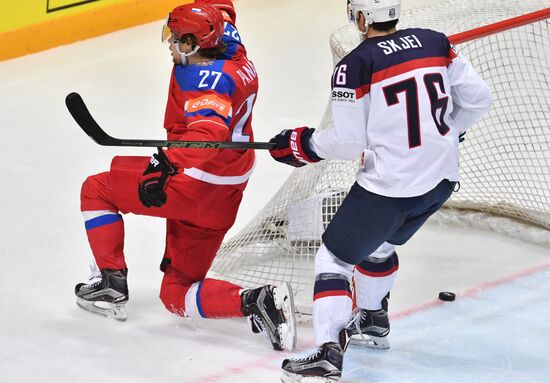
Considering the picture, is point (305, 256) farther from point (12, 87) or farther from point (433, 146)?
point (12, 87)

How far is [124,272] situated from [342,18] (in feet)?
14.0

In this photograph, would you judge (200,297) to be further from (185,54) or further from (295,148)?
(185,54)

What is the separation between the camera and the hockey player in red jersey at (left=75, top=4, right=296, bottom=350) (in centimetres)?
350

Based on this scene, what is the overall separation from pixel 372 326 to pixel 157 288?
0.88 m

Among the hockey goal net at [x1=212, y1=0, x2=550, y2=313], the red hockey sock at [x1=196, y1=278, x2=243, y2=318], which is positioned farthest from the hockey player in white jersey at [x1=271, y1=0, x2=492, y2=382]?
the hockey goal net at [x1=212, y1=0, x2=550, y2=313]

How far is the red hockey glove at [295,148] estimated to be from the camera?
3.43m

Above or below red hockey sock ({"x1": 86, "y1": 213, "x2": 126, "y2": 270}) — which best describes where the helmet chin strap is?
above

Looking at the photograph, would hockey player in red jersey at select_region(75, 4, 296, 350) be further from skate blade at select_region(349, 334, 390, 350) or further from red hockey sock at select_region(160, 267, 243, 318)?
skate blade at select_region(349, 334, 390, 350)

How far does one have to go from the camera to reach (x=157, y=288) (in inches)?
165

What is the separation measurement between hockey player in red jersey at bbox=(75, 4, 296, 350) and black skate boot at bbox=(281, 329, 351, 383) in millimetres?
313

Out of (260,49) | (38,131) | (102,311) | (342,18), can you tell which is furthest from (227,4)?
(342,18)

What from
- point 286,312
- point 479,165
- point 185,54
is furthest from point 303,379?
point 479,165

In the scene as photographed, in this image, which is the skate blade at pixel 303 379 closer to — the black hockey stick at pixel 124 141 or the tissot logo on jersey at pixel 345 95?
the black hockey stick at pixel 124 141

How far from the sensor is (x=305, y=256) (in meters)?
4.26
